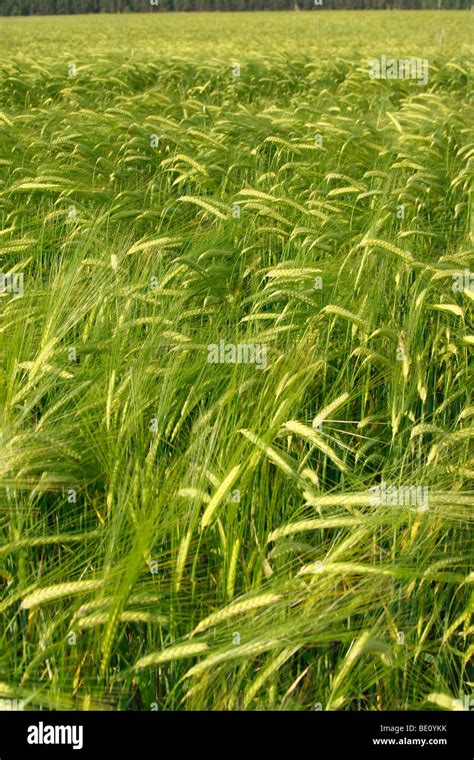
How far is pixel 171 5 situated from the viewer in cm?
6869

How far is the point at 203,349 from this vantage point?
102 inches

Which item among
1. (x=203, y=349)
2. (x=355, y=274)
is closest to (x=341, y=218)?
(x=355, y=274)

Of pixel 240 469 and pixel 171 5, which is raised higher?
pixel 171 5

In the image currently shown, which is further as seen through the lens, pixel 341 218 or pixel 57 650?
pixel 341 218

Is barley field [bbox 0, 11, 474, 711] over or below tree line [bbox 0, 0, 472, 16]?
below

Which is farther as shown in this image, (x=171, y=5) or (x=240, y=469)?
(x=171, y=5)

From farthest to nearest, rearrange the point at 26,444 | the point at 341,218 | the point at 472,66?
the point at 472,66 < the point at 341,218 < the point at 26,444

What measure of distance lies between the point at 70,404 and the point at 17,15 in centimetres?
6045

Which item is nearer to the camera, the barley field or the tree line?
the barley field

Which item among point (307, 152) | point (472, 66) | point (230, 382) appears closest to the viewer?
point (230, 382)

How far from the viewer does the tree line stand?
169 feet

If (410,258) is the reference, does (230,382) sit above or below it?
below
